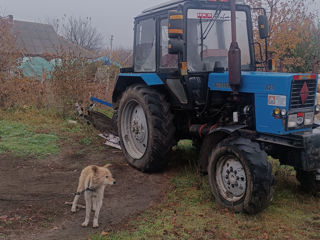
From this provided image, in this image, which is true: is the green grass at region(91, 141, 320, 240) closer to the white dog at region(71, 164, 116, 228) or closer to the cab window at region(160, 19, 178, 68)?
Result: the white dog at region(71, 164, 116, 228)

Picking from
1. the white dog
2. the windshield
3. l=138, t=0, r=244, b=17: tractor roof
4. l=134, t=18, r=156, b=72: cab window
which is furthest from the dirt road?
l=138, t=0, r=244, b=17: tractor roof

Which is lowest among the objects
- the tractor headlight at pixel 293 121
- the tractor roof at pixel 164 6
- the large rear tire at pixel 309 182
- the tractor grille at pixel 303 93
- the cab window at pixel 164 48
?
the large rear tire at pixel 309 182

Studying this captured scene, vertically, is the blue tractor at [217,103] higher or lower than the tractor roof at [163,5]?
lower

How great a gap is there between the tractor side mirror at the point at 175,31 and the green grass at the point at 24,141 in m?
3.65

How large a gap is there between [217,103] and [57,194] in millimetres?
2527

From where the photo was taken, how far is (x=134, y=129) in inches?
255

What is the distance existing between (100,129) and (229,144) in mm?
4538

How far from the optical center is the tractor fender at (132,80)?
577 centimetres

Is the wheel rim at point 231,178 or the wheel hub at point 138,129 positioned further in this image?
the wheel hub at point 138,129

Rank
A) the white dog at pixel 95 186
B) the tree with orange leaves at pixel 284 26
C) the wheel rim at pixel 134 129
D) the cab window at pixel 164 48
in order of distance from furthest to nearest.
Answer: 1. the tree with orange leaves at pixel 284 26
2. the wheel rim at pixel 134 129
3. the cab window at pixel 164 48
4. the white dog at pixel 95 186

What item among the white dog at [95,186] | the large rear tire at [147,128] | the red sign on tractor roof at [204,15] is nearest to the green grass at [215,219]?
the white dog at [95,186]

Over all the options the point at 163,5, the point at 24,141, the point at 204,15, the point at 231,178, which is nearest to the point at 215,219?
the point at 231,178

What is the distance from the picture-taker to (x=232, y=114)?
504 centimetres

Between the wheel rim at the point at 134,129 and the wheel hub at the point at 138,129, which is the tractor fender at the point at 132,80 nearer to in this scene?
the wheel rim at the point at 134,129
